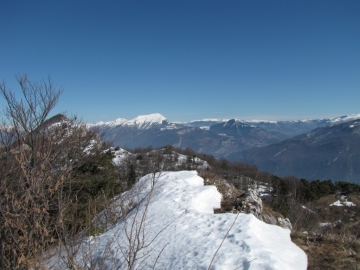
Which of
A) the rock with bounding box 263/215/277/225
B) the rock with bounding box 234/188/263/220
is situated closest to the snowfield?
the rock with bounding box 234/188/263/220

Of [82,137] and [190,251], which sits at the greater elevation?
[82,137]

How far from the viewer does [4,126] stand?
34.1 feet

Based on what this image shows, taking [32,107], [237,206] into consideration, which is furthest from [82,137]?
[237,206]

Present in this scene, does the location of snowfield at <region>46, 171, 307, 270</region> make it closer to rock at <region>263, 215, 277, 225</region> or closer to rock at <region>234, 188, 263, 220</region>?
rock at <region>234, 188, 263, 220</region>

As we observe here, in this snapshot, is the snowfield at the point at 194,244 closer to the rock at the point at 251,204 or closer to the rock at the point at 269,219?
the rock at the point at 251,204

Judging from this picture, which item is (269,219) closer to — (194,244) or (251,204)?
(251,204)

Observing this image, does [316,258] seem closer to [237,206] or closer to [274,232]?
[274,232]

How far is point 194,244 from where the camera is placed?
4.55 meters

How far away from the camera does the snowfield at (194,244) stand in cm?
371

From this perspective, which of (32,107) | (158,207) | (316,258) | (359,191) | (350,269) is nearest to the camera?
(350,269)

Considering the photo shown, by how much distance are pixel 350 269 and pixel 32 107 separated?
44.2 ft

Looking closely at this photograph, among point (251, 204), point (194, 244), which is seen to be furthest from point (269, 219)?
point (194, 244)

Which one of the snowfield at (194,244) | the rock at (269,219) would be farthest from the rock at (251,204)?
the snowfield at (194,244)

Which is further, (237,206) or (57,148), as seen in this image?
(57,148)
